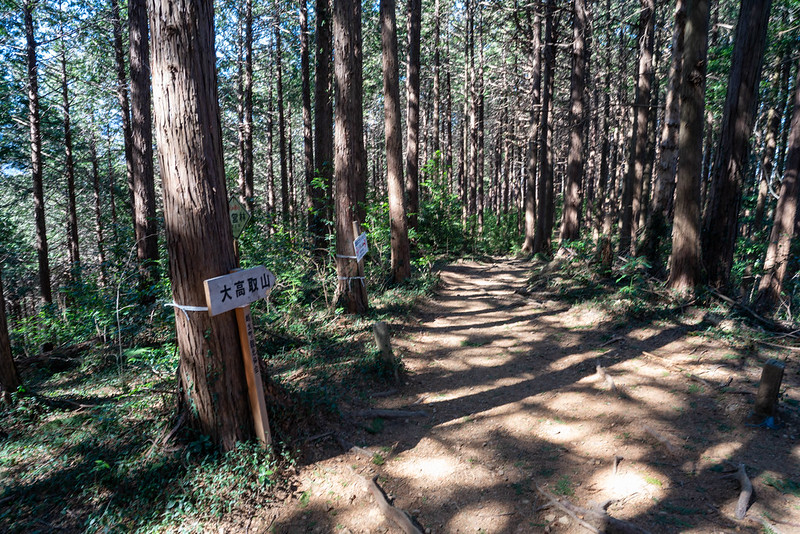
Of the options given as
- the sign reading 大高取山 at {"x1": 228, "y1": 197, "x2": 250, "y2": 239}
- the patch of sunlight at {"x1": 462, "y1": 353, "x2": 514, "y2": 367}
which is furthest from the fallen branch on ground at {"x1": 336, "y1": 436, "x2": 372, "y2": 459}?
the sign reading 大高取山 at {"x1": 228, "y1": 197, "x2": 250, "y2": 239}

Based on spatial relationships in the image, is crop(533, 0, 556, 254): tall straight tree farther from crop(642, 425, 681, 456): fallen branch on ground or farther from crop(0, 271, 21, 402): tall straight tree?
crop(0, 271, 21, 402): tall straight tree

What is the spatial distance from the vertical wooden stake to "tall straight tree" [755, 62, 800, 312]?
8214 millimetres

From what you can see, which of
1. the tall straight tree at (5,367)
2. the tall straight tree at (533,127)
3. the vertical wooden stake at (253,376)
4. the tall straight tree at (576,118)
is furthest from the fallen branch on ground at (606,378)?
the tall straight tree at (533,127)

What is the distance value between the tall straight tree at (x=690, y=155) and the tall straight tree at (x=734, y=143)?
2.09ft

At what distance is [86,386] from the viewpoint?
6.18 meters

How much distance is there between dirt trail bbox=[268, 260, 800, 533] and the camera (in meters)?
3.33

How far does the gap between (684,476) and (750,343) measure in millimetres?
3449

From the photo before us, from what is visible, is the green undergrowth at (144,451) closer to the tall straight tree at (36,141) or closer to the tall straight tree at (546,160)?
the tall straight tree at (36,141)

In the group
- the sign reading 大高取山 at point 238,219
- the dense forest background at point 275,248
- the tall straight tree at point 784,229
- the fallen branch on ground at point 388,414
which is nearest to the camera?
the dense forest background at point 275,248

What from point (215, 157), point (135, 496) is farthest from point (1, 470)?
point (215, 157)

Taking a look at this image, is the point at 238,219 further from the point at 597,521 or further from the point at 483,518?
the point at 597,521

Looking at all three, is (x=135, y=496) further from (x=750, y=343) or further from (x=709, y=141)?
(x=709, y=141)

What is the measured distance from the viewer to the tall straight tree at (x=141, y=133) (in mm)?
9125

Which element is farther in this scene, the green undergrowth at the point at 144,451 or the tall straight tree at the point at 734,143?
the tall straight tree at the point at 734,143
